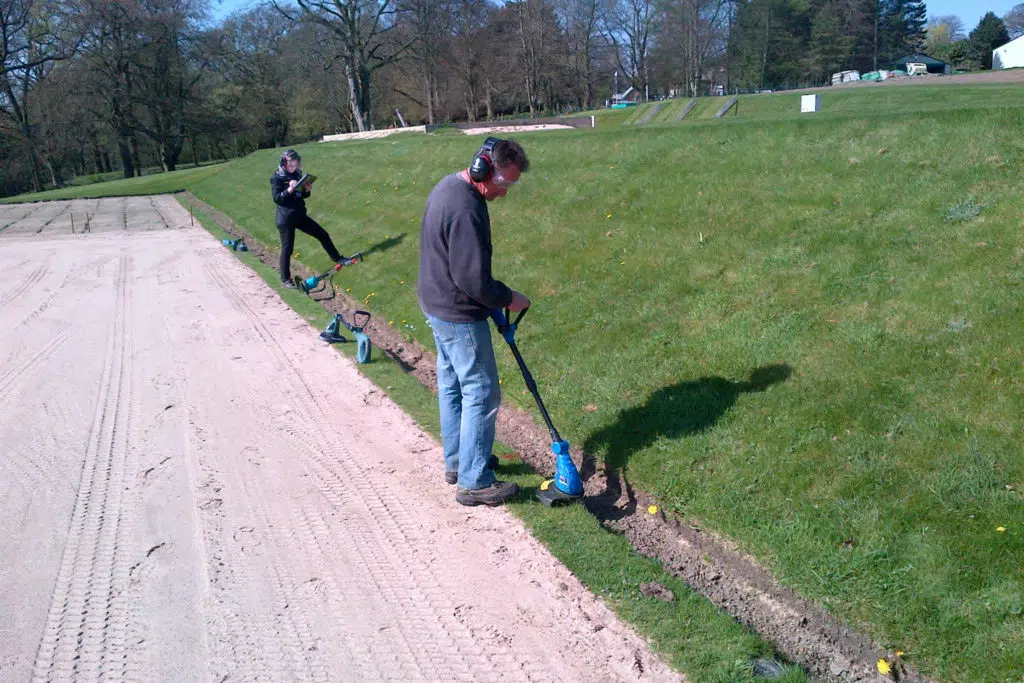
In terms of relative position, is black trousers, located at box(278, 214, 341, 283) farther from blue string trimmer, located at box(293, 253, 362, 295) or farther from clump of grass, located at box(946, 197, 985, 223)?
clump of grass, located at box(946, 197, 985, 223)

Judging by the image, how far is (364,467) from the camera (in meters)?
5.74

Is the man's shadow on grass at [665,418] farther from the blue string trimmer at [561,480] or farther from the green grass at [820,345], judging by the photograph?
the blue string trimmer at [561,480]

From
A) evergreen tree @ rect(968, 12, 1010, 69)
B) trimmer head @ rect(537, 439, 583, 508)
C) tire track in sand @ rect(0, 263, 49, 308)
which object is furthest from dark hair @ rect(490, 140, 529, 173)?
evergreen tree @ rect(968, 12, 1010, 69)

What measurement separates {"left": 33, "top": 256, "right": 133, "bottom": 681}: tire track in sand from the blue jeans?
7.02 feet

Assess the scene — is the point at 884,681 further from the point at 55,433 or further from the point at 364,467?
the point at 55,433

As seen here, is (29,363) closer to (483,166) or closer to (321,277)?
(321,277)

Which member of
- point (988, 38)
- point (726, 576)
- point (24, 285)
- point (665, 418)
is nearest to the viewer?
point (726, 576)

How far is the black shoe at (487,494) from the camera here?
506cm

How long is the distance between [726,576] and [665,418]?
160cm

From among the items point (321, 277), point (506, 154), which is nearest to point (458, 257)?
point (506, 154)

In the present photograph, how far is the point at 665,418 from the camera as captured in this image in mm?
5754

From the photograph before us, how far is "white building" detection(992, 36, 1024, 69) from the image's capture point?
5022cm

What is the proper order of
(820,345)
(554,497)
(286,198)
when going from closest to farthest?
(554,497) < (820,345) < (286,198)

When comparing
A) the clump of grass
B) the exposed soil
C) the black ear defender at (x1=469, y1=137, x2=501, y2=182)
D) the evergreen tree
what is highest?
the evergreen tree
